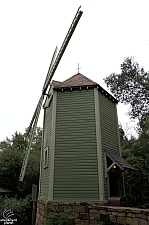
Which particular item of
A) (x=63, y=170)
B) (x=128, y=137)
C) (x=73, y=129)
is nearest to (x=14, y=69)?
(x=73, y=129)

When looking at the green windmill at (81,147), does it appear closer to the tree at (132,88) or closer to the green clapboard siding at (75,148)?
the green clapboard siding at (75,148)

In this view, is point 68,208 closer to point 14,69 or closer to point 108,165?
point 108,165

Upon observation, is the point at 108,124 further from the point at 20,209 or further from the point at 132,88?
the point at 20,209

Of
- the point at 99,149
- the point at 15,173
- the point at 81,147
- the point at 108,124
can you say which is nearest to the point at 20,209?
the point at 15,173

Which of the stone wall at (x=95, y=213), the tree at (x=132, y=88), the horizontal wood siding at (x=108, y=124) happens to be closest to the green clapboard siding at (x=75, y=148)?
the stone wall at (x=95, y=213)

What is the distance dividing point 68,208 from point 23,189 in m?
7.62

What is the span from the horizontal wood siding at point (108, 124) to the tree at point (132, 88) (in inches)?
111

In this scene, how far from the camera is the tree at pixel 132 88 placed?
34.9 ft

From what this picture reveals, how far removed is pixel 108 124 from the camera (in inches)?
305

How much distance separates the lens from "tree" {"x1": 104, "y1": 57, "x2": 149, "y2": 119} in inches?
419

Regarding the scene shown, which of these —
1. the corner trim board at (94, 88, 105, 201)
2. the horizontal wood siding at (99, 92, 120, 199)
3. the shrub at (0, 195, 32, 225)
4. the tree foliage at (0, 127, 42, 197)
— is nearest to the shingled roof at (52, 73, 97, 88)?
the corner trim board at (94, 88, 105, 201)

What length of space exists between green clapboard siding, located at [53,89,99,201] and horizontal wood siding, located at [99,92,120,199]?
494 mm

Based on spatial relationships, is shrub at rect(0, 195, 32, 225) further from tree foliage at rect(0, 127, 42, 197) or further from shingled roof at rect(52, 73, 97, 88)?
shingled roof at rect(52, 73, 97, 88)

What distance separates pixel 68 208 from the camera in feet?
19.2
